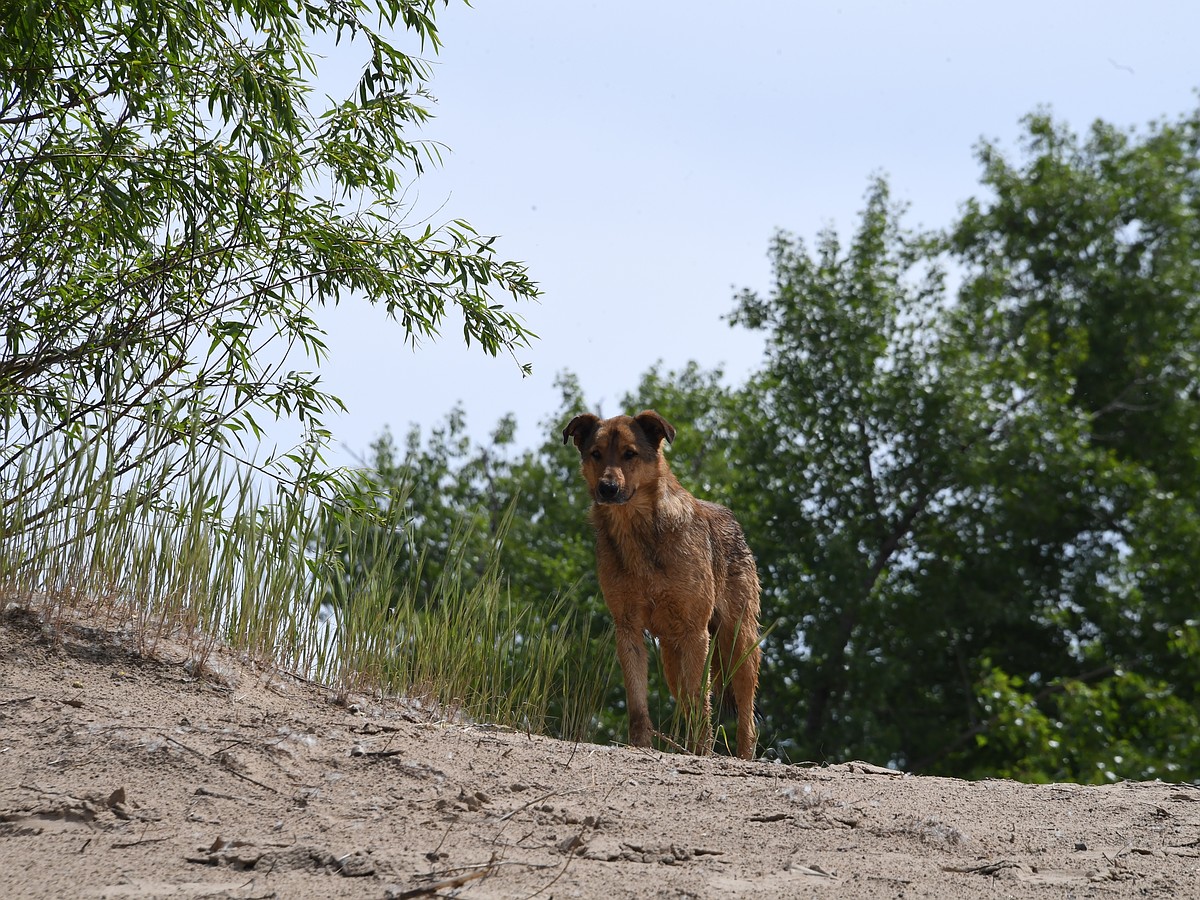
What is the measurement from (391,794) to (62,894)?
1279 mm

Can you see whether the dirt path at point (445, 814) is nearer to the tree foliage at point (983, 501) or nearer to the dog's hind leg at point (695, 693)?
the dog's hind leg at point (695, 693)

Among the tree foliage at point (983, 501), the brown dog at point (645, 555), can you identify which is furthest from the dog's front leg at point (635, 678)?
the tree foliage at point (983, 501)

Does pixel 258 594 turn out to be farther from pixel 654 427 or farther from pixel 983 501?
pixel 983 501

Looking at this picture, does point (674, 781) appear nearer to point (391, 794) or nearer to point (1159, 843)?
point (391, 794)

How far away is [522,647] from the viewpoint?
751 cm

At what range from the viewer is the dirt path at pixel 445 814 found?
4012 mm

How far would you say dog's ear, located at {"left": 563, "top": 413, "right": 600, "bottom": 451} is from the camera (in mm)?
7434

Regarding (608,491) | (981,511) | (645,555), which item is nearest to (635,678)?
(645,555)

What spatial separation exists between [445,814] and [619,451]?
10.3ft

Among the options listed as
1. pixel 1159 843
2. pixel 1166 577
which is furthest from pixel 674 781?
pixel 1166 577

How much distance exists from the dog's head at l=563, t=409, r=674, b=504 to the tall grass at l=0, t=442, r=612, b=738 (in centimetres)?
84

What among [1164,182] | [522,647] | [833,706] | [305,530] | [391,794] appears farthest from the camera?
[1164,182]

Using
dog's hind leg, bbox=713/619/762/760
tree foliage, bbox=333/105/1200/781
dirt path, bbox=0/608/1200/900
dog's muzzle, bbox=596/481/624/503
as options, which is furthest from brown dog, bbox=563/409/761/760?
tree foliage, bbox=333/105/1200/781

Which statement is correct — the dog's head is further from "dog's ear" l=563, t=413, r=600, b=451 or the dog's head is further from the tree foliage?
the tree foliage
